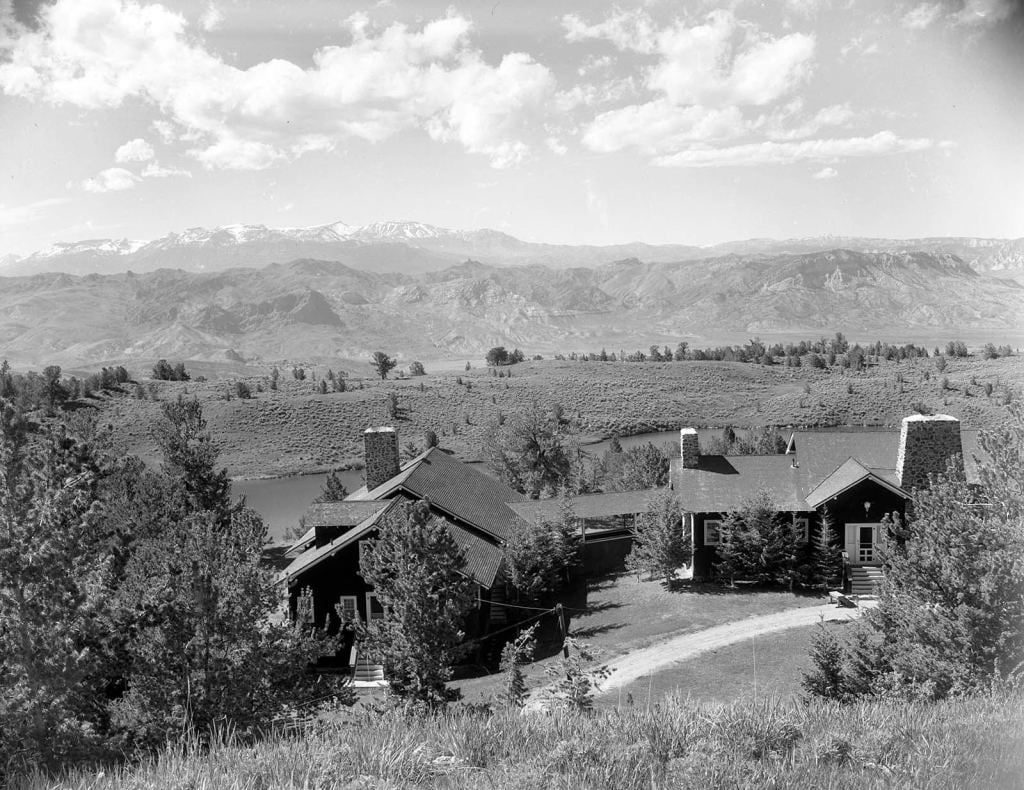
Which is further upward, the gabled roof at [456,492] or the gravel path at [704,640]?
the gabled roof at [456,492]

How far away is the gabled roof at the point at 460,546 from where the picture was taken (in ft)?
82.0

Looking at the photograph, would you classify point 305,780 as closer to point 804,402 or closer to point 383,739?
point 383,739

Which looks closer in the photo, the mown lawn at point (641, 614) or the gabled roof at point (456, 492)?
the mown lawn at point (641, 614)

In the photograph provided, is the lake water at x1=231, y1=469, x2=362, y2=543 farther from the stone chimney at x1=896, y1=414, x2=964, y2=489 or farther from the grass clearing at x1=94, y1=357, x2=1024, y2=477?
the stone chimney at x1=896, y1=414, x2=964, y2=489

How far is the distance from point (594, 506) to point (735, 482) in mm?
8285

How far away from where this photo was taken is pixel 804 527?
28828 millimetres

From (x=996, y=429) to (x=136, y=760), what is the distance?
1226cm

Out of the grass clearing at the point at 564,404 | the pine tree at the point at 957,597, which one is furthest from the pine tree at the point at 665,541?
the grass clearing at the point at 564,404

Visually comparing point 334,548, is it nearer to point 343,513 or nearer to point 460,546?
point 343,513

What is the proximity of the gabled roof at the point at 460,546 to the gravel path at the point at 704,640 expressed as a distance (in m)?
5.04

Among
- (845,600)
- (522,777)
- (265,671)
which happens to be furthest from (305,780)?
(845,600)

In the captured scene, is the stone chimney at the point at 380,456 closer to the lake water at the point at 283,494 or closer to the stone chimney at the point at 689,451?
the stone chimney at the point at 689,451

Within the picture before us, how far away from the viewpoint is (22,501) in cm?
1219

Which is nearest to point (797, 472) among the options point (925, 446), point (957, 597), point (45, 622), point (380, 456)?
point (925, 446)
